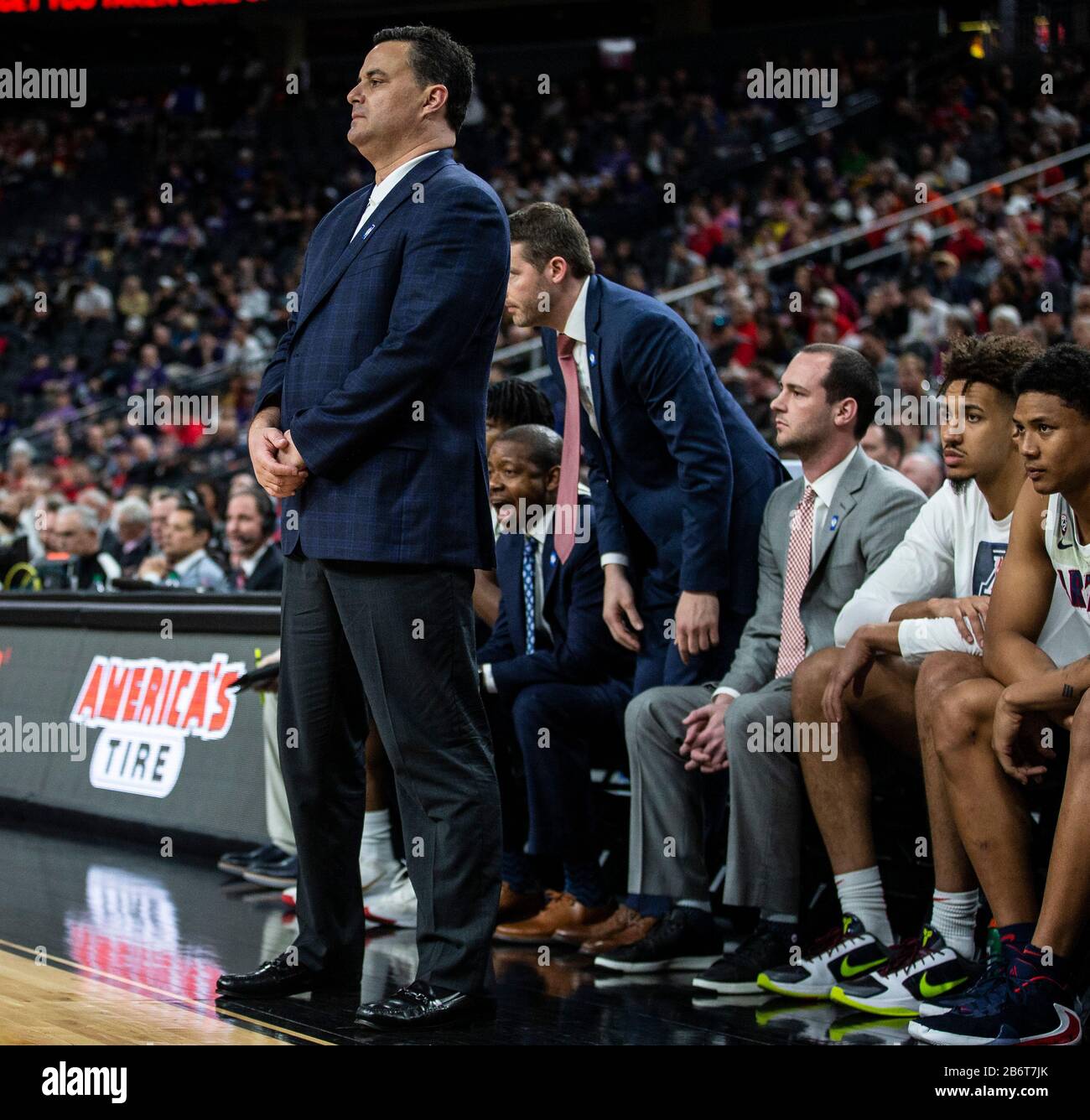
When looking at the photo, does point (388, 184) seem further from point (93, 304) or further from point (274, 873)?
point (93, 304)

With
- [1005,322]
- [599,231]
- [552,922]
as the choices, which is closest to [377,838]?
[552,922]

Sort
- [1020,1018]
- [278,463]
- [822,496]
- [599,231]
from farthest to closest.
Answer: [599,231] → [822,496] → [278,463] → [1020,1018]

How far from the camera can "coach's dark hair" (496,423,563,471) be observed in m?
4.19

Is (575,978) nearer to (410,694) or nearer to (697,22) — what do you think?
(410,694)

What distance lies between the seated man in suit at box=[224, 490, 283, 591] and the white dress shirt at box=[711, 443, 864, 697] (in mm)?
2362

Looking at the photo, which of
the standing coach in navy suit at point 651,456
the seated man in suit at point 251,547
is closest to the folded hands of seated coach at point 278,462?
the standing coach in navy suit at point 651,456

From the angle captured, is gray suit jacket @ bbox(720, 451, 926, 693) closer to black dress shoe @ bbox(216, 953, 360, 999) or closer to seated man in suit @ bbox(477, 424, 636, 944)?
seated man in suit @ bbox(477, 424, 636, 944)

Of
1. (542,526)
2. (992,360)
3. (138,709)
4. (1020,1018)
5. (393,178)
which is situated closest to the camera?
(1020,1018)

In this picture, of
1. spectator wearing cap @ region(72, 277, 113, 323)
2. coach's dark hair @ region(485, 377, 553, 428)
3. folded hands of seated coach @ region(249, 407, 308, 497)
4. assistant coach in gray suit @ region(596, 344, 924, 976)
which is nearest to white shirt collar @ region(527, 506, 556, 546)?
coach's dark hair @ region(485, 377, 553, 428)

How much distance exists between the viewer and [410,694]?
273cm

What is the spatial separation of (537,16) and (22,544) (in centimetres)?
1527

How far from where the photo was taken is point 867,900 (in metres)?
3.30

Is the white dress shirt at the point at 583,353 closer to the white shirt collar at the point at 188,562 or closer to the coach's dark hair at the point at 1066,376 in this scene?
the coach's dark hair at the point at 1066,376

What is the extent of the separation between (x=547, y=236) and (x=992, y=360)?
1.19 meters
